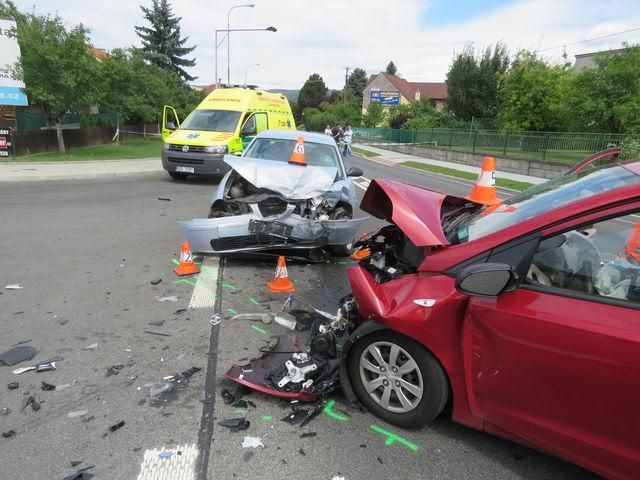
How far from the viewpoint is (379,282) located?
3045 millimetres

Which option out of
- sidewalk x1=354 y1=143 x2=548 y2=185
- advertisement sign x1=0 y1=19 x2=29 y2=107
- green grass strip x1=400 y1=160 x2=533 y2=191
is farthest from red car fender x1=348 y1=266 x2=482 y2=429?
advertisement sign x1=0 y1=19 x2=29 y2=107

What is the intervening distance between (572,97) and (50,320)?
23541mm

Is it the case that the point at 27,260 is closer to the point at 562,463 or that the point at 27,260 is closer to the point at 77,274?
the point at 77,274

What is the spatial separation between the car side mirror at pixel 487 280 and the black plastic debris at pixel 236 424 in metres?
1.49

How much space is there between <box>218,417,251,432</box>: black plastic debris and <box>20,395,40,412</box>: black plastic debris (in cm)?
115

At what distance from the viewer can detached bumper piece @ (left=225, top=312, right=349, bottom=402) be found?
2.92 meters

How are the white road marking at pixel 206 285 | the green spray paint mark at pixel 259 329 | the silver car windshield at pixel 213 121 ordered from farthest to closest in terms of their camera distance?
the silver car windshield at pixel 213 121 < the white road marking at pixel 206 285 < the green spray paint mark at pixel 259 329

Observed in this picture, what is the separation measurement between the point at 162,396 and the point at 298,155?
15.2ft

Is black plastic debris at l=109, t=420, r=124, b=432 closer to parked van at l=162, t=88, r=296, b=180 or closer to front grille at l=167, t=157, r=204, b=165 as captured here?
parked van at l=162, t=88, r=296, b=180

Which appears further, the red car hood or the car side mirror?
the red car hood

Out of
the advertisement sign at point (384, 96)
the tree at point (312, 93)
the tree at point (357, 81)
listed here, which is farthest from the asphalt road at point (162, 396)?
the tree at point (312, 93)

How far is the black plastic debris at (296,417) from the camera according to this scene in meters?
2.75

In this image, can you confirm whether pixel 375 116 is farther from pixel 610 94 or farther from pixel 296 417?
pixel 296 417

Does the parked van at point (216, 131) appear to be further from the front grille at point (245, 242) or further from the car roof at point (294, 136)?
the front grille at point (245, 242)
